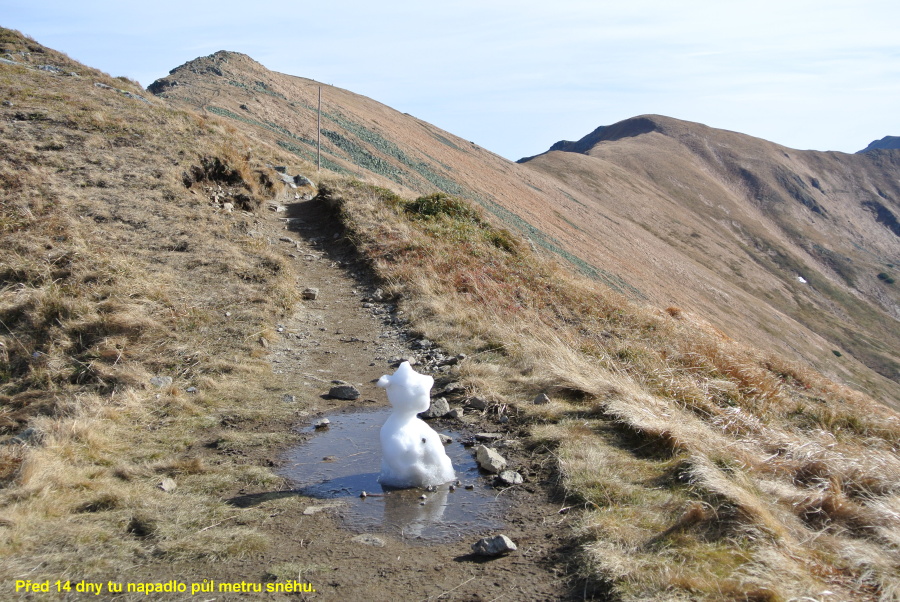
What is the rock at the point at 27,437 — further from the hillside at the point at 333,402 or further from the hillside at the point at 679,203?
the hillside at the point at 679,203

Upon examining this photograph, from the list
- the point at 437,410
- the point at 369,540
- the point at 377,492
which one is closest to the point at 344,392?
the point at 437,410

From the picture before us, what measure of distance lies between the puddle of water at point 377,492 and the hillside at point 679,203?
1780 cm

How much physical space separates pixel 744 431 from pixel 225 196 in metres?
12.2

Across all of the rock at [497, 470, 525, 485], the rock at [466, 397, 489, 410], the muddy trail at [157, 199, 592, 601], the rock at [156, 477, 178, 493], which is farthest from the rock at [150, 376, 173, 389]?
the rock at [497, 470, 525, 485]

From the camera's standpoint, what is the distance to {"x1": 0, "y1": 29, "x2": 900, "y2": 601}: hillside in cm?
371

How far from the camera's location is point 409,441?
486 cm

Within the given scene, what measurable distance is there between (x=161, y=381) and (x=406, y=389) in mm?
3157

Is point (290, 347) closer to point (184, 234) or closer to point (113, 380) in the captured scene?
point (113, 380)

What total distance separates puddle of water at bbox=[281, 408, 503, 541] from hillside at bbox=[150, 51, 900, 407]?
58.4ft

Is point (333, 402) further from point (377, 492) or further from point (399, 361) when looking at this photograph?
point (377, 492)

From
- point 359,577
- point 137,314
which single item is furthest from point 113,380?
point 359,577

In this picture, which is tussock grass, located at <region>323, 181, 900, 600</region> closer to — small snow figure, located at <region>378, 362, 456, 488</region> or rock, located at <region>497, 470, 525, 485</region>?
rock, located at <region>497, 470, 525, 485</region>

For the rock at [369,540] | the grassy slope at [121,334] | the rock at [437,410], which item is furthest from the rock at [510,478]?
the grassy slope at [121,334]

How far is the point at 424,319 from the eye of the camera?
375 inches
